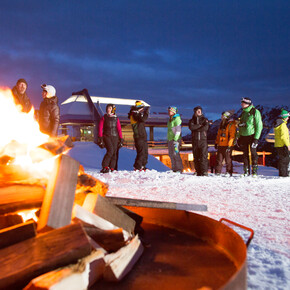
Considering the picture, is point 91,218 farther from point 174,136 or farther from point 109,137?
point 174,136

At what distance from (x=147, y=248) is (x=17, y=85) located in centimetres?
453

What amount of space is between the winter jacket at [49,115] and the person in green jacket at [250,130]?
16.5 feet

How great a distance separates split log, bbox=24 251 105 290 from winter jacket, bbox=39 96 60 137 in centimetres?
474

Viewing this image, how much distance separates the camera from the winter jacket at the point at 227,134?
822 centimetres

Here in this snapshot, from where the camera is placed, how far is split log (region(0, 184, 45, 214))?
179cm


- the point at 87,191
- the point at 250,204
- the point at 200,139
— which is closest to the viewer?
the point at 87,191

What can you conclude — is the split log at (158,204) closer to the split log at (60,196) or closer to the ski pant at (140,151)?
the split log at (60,196)

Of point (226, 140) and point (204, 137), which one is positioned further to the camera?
point (226, 140)

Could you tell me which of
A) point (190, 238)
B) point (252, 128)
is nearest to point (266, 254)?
point (190, 238)

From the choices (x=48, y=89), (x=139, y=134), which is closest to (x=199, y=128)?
(x=139, y=134)

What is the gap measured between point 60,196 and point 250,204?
3292 millimetres

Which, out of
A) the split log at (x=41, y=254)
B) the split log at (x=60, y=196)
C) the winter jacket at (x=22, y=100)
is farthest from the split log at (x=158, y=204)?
the winter jacket at (x=22, y=100)

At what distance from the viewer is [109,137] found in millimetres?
7738

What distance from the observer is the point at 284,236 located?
2697 millimetres
